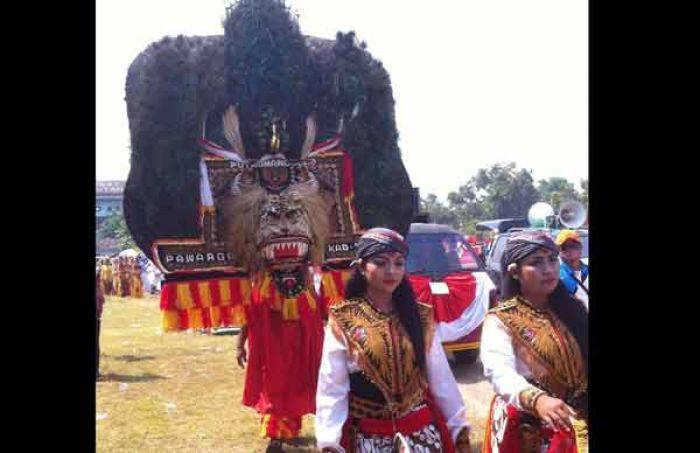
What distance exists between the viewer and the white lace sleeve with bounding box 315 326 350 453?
3342 millimetres

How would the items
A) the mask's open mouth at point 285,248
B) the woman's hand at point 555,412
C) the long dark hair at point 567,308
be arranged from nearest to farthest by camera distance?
the woman's hand at point 555,412 < the long dark hair at point 567,308 < the mask's open mouth at point 285,248

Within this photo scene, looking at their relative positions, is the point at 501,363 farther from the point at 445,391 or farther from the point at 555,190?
the point at 555,190

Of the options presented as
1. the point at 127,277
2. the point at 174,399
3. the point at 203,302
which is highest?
the point at 203,302

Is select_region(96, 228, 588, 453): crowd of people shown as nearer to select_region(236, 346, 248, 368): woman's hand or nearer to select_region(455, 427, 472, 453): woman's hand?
select_region(455, 427, 472, 453): woman's hand

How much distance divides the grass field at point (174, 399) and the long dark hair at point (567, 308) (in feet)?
9.11

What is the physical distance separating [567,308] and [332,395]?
1.21m

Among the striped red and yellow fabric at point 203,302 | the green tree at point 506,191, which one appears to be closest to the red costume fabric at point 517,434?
the striped red and yellow fabric at point 203,302

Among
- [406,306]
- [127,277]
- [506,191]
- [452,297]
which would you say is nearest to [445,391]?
[406,306]

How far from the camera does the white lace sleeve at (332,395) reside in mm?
3342

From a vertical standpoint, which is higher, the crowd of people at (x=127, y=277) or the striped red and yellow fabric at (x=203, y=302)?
the striped red and yellow fabric at (x=203, y=302)

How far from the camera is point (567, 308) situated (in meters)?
3.57

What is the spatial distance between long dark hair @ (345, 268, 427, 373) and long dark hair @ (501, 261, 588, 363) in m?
0.48

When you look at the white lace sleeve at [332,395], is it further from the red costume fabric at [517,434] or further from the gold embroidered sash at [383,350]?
the red costume fabric at [517,434]
